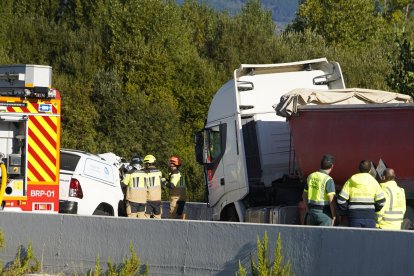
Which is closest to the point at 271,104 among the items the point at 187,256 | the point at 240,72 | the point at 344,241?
the point at 240,72

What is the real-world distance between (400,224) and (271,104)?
449 centimetres

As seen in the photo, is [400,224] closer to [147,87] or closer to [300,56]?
[147,87]

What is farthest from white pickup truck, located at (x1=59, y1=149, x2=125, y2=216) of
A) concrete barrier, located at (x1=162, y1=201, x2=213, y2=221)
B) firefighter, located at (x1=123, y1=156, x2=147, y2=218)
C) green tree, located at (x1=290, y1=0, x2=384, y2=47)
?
green tree, located at (x1=290, y1=0, x2=384, y2=47)

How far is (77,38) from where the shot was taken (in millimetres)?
39500

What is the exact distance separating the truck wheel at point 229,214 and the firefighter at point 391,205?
14.3ft

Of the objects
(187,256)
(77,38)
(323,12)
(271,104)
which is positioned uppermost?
(323,12)

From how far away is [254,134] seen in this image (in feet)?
52.8

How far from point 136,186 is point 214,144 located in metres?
1.59

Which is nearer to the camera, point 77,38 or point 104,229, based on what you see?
point 104,229

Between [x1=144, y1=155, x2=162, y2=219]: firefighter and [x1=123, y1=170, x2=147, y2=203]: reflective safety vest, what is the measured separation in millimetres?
113

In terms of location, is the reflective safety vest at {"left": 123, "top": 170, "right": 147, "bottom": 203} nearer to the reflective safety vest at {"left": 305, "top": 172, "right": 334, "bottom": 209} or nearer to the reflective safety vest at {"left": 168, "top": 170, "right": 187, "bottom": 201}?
the reflective safety vest at {"left": 168, "top": 170, "right": 187, "bottom": 201}

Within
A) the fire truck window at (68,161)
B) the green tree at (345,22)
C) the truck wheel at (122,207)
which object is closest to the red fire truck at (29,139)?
the fire truck window at (68,161)

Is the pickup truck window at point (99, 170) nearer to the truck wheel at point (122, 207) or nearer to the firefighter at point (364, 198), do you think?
the truck wheel at point (122, 207)

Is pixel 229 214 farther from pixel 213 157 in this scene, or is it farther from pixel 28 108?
pixel 28 108
